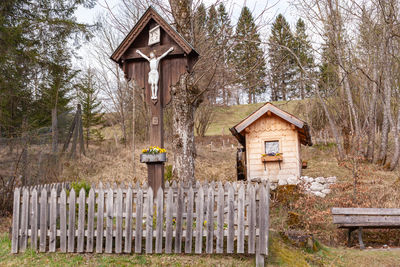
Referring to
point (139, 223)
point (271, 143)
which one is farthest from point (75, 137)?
point (139, 223)

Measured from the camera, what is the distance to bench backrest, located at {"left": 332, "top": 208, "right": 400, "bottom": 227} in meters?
7.87

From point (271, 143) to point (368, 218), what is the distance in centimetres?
521

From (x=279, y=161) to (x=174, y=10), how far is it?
22.3 ft

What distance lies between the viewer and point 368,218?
791cm

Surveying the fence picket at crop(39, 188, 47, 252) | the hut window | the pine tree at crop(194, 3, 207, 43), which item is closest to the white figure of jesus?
the fence picket at crop(39, 188, 47, 252)

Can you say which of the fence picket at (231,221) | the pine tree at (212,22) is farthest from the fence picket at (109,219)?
the pine tree at (212,22)

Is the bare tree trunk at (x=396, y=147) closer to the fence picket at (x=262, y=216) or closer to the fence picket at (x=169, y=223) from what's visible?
the fence picket at (x=262, y=216)

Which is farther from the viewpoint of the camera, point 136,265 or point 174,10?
point 174,10

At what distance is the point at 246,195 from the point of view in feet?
18.5

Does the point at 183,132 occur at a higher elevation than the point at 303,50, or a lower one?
lower

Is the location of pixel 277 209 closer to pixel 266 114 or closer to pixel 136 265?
pixel 266 114

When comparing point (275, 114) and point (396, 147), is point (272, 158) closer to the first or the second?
point (275, 114)

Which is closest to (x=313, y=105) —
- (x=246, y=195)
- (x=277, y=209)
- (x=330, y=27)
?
(x=330, y=27)

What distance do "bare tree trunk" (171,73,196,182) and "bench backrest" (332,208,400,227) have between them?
423 centimetres
